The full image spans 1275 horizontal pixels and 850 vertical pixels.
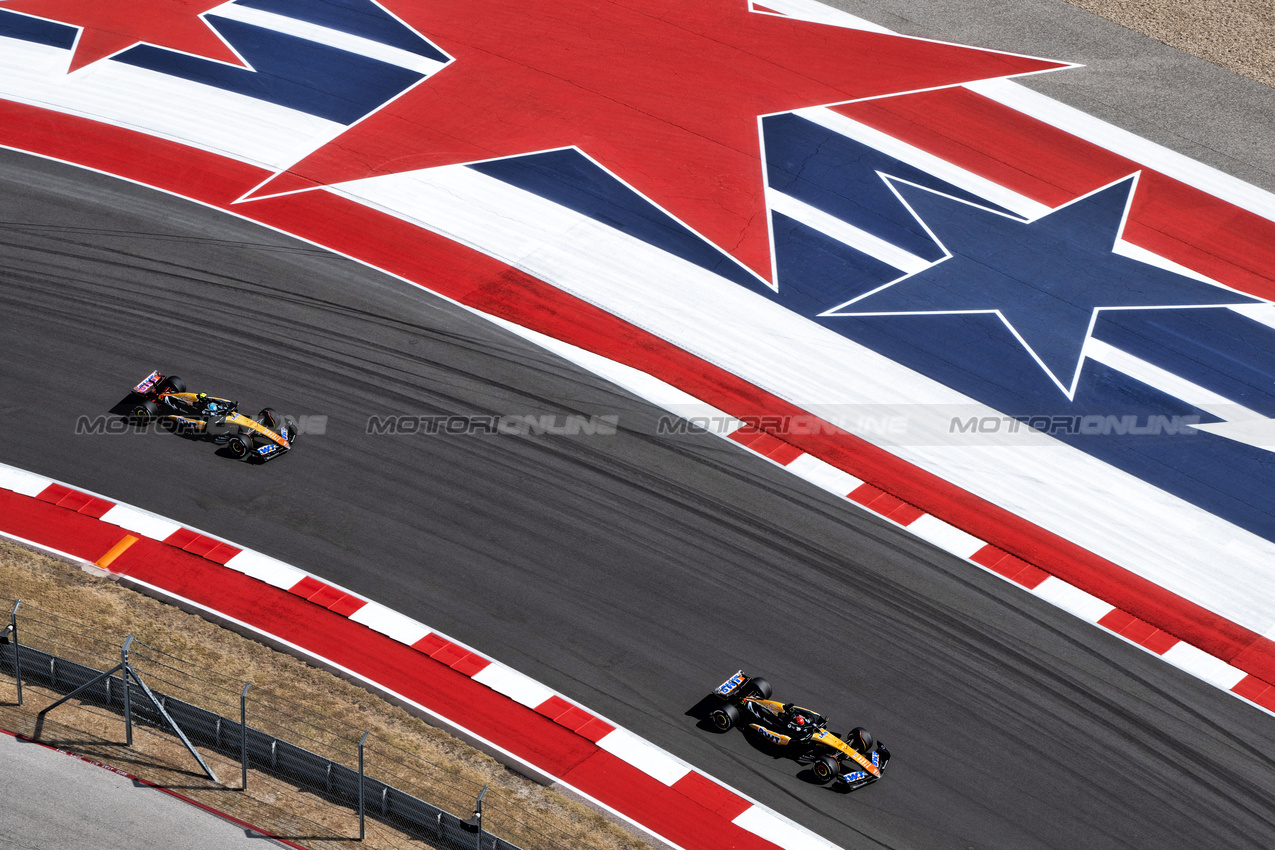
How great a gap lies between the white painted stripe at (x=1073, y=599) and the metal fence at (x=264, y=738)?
400 inches

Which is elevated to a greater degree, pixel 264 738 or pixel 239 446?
pixel 239 446

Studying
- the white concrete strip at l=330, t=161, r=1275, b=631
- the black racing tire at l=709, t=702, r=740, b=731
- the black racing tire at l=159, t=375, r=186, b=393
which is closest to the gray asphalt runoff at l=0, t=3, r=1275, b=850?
the black racing tire at l=709, t=702, r=740, b=731

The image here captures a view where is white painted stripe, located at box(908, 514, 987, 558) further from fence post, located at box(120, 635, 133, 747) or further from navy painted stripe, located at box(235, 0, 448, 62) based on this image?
navy painted stripe, located at box(235, 0, 448, 62)

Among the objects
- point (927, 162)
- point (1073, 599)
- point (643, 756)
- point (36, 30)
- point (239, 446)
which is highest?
point (36, 30)

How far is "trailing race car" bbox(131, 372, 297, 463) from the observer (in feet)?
78.4

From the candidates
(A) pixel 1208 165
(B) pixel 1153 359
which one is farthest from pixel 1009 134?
(B) pixel 1153 359

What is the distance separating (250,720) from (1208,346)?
22246 millimetres

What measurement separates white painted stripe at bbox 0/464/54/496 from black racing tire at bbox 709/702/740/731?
1330 cm

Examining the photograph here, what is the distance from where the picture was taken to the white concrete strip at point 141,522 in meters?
22.7

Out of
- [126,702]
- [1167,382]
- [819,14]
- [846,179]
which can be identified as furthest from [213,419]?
[819,14]

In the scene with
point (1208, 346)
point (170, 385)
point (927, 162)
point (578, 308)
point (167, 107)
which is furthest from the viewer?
point (927, 162)

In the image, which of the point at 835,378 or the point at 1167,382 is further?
the point at 1167,382

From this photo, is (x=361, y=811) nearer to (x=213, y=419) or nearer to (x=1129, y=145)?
(x=213, y=419)

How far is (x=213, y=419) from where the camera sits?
2419 centimetres
